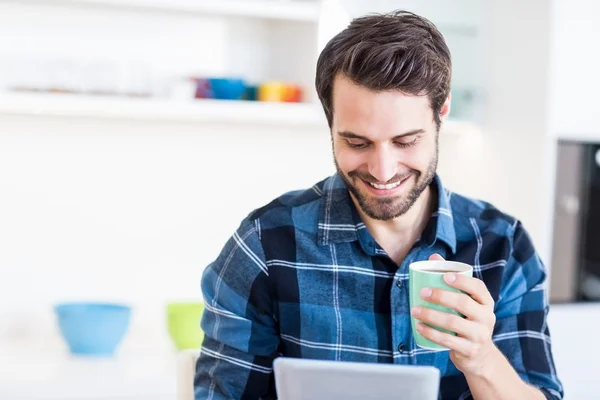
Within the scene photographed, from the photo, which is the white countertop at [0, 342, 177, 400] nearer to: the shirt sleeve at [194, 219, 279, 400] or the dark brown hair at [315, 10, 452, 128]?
the shirt sleeve at [194, 219, 279, 400]

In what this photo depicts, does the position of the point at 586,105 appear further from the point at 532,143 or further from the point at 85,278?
the point at 85,278

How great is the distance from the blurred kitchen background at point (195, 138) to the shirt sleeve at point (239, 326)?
945 millimetres

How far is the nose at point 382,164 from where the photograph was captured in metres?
1.39

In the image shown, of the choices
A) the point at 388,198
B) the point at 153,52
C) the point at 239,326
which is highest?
the point at 153,52

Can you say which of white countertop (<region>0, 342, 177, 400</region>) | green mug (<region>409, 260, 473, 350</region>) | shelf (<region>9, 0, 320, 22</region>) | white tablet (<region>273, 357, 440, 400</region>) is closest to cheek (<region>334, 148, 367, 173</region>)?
green mug (<region>409, 260, 473, 350</region>)

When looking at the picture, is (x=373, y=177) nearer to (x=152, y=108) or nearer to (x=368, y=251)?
(x=368, y=251)

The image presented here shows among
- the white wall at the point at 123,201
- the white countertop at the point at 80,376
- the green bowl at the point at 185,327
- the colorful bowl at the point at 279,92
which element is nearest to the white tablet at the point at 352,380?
the white countertop at the point at 80,376

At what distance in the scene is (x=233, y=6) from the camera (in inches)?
98.0

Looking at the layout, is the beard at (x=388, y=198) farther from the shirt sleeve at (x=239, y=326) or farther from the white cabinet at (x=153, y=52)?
the white cabinet at (x=153, y=52)

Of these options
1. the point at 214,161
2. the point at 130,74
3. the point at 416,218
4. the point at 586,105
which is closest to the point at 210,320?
the point at 416,218

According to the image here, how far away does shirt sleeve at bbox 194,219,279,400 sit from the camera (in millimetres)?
1472

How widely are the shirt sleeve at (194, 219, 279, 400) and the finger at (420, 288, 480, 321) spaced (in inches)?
16.6

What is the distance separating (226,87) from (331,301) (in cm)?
119

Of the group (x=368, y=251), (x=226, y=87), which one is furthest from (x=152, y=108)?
(x=368, y=251)
